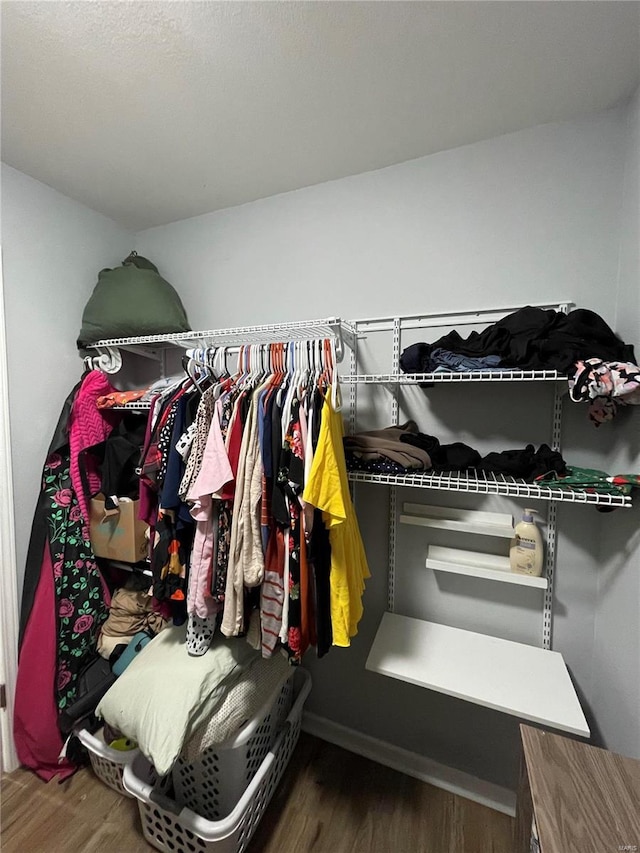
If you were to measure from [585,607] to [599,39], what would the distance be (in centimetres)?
171

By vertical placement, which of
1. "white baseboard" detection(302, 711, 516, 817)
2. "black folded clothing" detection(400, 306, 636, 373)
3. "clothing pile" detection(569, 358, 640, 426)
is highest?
"black folded clothing" detection(400, 306, 636, 373)

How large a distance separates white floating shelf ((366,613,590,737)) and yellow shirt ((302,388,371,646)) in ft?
0.94

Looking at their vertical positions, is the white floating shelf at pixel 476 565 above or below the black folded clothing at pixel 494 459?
below

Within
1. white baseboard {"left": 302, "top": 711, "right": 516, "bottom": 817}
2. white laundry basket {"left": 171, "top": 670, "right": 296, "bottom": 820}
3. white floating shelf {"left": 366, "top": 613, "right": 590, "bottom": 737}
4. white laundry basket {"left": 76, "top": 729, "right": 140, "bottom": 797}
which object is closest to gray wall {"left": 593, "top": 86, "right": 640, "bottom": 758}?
white floating shelf {"left": 366, "top": 613, "right": 590, "bottom": 737}

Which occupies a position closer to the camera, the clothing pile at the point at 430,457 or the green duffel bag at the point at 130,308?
the clothing pile at the point at 430,457

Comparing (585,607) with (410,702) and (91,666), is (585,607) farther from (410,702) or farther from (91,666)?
(91,666)

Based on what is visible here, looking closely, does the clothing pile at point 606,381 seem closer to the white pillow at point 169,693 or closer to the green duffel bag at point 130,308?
the white pillow at point 169,693

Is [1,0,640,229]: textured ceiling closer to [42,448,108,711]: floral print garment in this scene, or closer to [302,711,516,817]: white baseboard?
[42,448,108,711]: floral print garment

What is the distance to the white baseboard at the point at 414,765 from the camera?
132 centimetres

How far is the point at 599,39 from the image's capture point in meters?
0.90

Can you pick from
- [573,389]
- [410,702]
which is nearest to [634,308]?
[573,389]

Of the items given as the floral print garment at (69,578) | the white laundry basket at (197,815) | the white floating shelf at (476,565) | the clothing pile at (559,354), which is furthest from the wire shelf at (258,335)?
the white laundry basket at (197,815)

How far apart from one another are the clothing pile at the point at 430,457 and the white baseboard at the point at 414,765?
1252mm

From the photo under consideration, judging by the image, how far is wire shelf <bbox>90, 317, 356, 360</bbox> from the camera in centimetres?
112
